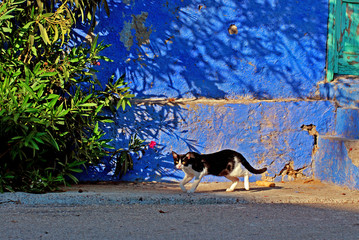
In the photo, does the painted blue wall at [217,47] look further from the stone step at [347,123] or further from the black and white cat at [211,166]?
the black and white cat at [211,166]

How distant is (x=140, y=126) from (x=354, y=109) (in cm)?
263

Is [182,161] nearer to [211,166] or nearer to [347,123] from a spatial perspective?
[211,166]

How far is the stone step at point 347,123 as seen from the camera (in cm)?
661

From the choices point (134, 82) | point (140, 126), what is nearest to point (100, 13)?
point (134, 82)

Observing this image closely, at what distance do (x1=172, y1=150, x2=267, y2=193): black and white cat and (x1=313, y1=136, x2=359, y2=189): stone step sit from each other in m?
1.06

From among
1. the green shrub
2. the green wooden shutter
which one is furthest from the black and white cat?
the green wooden shutter

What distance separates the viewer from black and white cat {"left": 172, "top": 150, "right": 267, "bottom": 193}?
5926 millimetres

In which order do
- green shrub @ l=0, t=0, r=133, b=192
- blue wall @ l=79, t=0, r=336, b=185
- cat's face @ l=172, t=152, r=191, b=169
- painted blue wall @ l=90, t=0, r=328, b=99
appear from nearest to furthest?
green shrub @ l=0, t=0, r=133, b=192
cat's face @ l=172, t=152, r=191, b=169
blue wall @ l=79, t=0, r=336, b=185
painted blue wall @ l=90, t=0, r=328, b=99

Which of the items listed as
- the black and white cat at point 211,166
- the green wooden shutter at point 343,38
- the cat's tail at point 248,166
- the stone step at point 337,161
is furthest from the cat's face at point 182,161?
the green wooden shutter at point 343,38

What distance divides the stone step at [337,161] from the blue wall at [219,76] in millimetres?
Result: 154

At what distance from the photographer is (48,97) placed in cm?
543

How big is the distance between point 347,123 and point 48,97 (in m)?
3.68

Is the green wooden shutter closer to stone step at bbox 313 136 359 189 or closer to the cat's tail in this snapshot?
stone step at bbox 313 136 359 189

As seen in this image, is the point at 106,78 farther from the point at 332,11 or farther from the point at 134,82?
the point at 332,11
